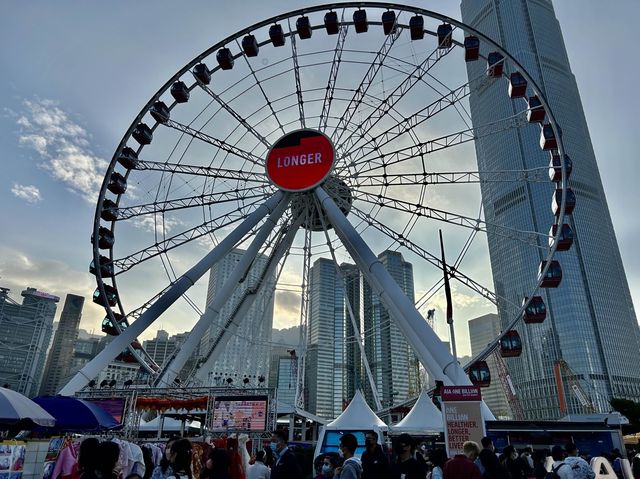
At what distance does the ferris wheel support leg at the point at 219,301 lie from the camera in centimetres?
2119

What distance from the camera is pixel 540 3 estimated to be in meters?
127

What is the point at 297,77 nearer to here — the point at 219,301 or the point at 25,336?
the point at 219,301

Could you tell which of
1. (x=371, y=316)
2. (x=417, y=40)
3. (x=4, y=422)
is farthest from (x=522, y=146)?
(x=4, y=422)

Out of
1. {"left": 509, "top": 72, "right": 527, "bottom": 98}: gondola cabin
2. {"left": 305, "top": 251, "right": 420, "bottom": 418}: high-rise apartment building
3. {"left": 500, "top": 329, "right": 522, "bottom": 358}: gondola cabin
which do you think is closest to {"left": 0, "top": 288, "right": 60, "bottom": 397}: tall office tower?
{"left": 305, "top": 251, "right": 420, "bottom": 418}: high-rise apartment building

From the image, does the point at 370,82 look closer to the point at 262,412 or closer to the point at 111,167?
the point at 111,167

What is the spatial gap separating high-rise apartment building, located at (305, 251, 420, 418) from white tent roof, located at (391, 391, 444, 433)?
194 feet

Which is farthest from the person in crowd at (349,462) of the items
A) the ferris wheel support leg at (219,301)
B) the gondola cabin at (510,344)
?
the gondola cabin at (510,344)

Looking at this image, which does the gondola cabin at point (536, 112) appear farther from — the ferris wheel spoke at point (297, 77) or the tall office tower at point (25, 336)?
the tall office tower at point (25, 336)

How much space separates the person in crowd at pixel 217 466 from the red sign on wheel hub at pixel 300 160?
58.3ft

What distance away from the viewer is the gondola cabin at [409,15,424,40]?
2331 centimetres

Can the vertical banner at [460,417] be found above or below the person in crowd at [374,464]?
above

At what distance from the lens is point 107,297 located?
949 inches

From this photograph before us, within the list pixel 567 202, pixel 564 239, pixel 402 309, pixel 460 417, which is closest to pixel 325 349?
pixel 564 239

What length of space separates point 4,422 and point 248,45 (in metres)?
21.0
